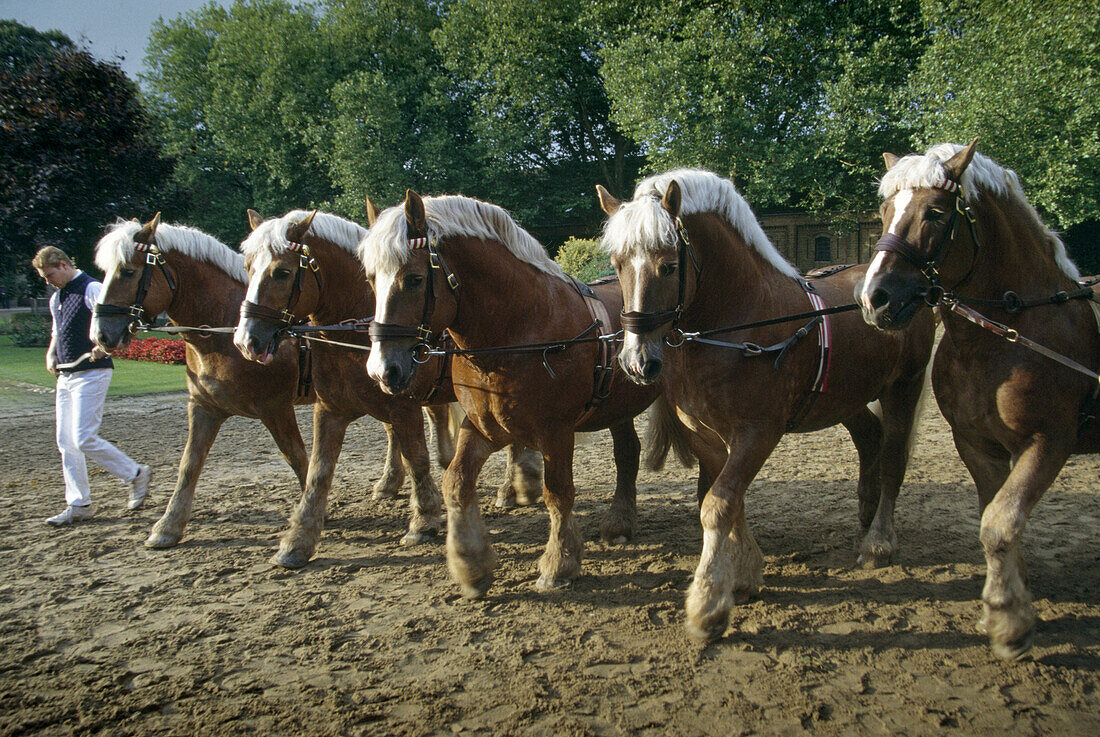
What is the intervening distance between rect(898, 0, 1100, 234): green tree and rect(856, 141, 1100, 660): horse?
14.0 meters

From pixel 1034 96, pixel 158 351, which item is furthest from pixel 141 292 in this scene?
pixel 1034 96

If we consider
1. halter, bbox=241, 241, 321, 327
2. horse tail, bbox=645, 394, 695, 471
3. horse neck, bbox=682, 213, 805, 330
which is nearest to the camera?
horse neck, bbox=682, 213, 805, 330

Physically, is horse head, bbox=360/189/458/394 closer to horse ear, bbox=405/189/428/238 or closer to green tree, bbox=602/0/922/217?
horse ear, bbox=405/189/428/238

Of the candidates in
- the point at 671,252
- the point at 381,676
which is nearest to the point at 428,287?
the point at 671,252

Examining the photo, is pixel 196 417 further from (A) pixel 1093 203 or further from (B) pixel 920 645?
(A) pixel 1093 203

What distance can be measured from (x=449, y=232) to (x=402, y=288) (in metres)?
0.45

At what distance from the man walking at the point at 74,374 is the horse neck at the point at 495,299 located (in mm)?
3592

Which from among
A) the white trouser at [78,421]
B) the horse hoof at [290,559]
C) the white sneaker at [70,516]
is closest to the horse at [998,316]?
the horse hoof at [290,559]

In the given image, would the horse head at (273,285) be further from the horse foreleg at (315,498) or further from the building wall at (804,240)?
the building wall at (804,240)

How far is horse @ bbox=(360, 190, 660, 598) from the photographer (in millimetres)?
3807

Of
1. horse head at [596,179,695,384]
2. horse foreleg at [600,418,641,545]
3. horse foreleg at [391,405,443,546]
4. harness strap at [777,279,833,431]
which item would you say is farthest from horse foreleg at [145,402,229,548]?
harness strap at [777,279,833,431]

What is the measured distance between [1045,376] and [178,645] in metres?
4.45

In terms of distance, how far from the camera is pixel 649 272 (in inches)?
132

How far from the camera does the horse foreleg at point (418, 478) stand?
17.4 feet
